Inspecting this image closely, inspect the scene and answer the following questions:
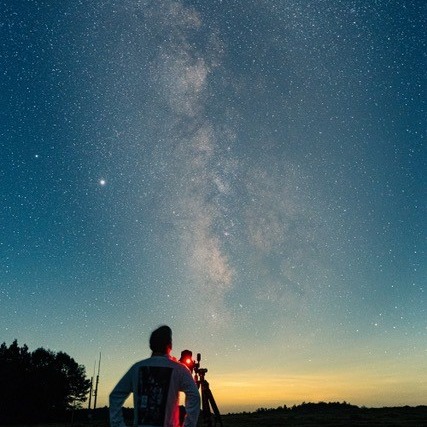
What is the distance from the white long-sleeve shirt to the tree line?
52.8m

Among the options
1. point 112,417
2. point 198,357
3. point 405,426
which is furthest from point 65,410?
point 112,417

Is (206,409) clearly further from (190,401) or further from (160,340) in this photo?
(160,340)

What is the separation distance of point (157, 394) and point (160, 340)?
437mm

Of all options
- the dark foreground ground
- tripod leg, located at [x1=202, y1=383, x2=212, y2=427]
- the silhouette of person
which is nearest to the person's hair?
the silhouette of person

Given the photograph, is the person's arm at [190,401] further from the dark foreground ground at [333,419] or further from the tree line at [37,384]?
the tree line at [37,384]

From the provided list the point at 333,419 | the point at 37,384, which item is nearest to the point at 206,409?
the point at 333,419

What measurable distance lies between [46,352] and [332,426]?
41916 millimetres

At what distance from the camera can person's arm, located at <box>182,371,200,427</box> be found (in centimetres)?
321

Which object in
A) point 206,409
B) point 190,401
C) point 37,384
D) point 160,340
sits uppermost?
point 37,384

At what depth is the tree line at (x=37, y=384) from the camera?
152ft

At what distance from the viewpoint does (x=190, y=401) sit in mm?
3281

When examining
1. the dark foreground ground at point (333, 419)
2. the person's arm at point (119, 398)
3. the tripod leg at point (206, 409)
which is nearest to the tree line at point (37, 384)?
the dark foreground ground at point (333, 419)

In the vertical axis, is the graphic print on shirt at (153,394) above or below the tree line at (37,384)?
below

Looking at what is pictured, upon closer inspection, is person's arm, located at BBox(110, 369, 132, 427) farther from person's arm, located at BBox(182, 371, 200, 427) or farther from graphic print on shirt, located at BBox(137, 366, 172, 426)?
person's arm, located at BBox(182, 371, 200, 427)
